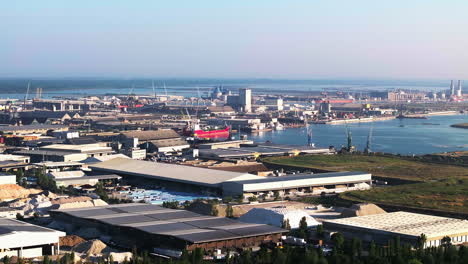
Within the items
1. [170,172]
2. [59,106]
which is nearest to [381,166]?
[170,172]

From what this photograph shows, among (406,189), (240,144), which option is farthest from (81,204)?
(240,144)

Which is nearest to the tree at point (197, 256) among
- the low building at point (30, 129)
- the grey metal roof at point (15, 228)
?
the grey metal roof at point (15, 228)

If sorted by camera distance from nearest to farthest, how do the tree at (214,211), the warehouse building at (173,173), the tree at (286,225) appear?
the tree at (286,225) → the tree at (214,211) → the warehouse building at (173,173)

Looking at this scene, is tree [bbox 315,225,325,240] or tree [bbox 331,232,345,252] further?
tree [bbox 315,225,325,240]

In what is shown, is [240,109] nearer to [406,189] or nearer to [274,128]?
[274,128]

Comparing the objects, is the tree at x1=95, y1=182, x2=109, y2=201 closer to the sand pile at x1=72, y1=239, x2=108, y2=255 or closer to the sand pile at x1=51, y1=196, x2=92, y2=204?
the sand pile at x1=51, y1=196, x2=92, y2=204

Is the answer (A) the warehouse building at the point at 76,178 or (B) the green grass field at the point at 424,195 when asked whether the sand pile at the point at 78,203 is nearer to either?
(A) the warehouse building at the point at 76,178

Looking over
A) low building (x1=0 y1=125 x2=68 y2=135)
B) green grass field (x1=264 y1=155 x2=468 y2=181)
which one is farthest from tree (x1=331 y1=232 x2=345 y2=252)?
low building (x1=0 y1=125 x2=68 y2=135)
